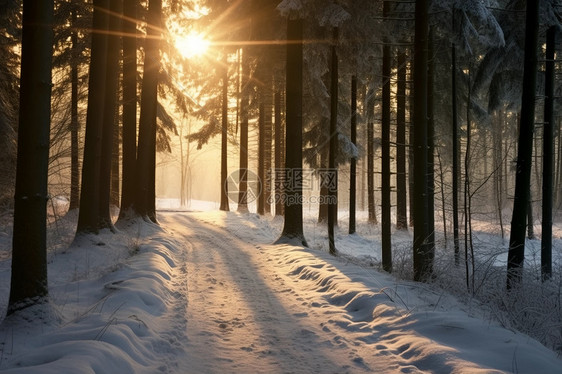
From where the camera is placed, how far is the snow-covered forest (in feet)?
Result: 14.5

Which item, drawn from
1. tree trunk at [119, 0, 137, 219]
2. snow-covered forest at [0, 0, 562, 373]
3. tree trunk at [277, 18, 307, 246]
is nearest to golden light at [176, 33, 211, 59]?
snow-covered forest at [0, 0, 562, 373]

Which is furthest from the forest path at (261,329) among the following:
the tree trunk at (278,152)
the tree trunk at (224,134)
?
the tree trunk at (224,134)

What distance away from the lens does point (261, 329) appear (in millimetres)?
5152

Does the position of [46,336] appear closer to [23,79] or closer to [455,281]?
[23,79]

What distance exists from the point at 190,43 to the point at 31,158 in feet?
47.0

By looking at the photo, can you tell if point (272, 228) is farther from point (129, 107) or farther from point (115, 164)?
point (115, 164)

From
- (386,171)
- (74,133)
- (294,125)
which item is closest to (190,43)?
(74,133)

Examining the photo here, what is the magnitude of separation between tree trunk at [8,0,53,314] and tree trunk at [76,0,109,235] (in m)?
5.94

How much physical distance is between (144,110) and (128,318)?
11633 millimetres

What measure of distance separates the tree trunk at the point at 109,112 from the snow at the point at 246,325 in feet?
8.83

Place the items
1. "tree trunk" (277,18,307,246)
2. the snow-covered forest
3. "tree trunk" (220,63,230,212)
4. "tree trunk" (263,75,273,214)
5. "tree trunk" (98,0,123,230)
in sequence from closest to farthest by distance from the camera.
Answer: the snow-covered forest → "tree trunk" (98,0,123,230) → "tree trunk" (277,18,307,246) → "tree trunk" (220,63,230,212) → "tree trunk" (263,75,273,214)

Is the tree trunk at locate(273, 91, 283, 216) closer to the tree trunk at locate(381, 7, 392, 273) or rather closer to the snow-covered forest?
the snow-covered forest

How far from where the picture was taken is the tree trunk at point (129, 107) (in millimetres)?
13937

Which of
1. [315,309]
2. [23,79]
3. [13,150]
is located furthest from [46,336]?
[13,150]
